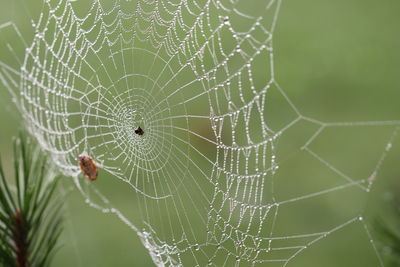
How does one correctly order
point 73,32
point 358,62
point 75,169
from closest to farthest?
point 75,169
point 73,32
point 358,62

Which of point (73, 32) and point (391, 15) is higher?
point (73, 32)

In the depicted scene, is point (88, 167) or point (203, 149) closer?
point (88, 167)

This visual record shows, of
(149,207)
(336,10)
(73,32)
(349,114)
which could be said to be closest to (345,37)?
(336,10)

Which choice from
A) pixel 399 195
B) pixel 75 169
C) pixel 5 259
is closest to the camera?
pixel 5 259

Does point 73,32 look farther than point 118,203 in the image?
No

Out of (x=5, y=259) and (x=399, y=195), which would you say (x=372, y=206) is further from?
(x=5, y=259)

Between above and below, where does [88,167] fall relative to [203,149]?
above

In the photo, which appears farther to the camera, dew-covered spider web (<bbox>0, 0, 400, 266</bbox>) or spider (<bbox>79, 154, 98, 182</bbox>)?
dew-covered spider web (<bbox>0, 0, 400, 266</bbox>)

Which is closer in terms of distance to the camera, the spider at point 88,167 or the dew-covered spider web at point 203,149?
the spider at point 88,167
